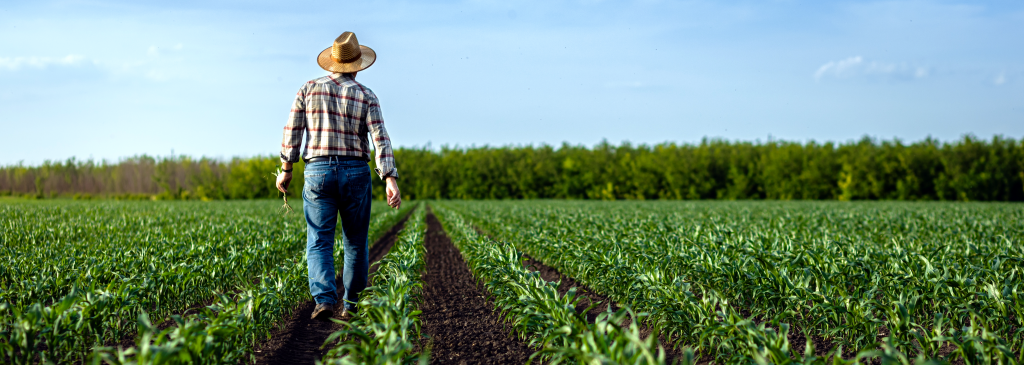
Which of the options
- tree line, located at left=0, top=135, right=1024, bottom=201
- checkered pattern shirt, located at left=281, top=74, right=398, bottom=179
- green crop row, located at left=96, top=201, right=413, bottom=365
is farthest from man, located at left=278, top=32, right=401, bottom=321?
tree line, located at left=0, top=135, right=1024, bottom=201

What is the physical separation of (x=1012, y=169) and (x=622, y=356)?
67146mm

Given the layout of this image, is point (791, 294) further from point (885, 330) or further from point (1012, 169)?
point (1012, 169)

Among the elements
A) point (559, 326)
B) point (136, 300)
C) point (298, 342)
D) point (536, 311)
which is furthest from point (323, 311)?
point (559, 326)

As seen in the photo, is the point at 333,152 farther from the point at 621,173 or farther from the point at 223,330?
the point at 621,173

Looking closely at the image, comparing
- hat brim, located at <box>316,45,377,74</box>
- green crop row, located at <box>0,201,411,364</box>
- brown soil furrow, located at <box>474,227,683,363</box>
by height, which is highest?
hat brim, located at <box>316,45,377,74</box>

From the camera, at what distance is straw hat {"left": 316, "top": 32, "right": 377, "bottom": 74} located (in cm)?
451

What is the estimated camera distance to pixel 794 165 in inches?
2234

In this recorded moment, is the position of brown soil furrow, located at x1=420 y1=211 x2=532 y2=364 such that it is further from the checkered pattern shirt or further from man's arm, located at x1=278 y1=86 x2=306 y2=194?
man's arm, located at x1=278 y1=86 x2=306 y2=194

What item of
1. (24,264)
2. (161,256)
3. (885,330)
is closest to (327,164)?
(161,256)

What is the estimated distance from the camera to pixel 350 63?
180 inches

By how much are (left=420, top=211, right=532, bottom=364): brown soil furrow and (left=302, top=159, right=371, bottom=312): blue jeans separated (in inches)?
31.7

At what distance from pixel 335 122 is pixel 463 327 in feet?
6.61

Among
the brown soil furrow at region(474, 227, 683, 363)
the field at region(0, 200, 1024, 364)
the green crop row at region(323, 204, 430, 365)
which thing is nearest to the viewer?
the green crop row at region(323, 204, 430, 365)

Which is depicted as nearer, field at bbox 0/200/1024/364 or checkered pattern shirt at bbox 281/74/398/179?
field at bbox 0/200/1024/364
